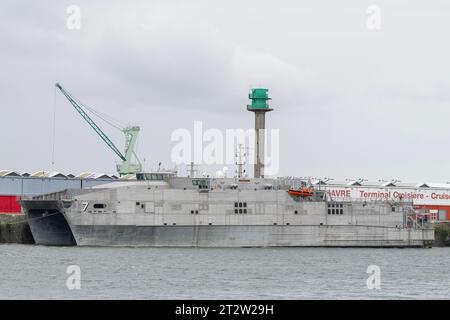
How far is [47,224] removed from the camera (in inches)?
2881

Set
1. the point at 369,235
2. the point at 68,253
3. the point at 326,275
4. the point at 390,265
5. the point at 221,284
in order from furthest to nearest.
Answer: the point at 369,235
the point at 68,253
the point at 390,265
the point at 326,275
the point at 221,284

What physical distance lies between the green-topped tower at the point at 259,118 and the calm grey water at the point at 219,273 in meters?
13.6

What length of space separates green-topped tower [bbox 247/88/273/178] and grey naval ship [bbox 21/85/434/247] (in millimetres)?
7880

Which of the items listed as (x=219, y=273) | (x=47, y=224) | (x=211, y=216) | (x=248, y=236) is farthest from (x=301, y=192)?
(x=219, y=273)

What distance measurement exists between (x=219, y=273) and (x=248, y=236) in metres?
20.6

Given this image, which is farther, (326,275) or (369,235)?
(369,235)

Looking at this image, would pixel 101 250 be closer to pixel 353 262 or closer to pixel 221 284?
pixel 353 262

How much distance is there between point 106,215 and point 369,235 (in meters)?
19.0

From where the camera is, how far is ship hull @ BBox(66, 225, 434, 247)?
69.8m

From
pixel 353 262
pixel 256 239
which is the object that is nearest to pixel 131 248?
pixel 256 239

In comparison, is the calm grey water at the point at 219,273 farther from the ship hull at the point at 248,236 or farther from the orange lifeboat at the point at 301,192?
the orange lifeboat at the point at 301,192

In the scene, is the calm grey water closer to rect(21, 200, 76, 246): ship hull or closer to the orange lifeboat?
rect(21, 200, 76, 246): ship hull

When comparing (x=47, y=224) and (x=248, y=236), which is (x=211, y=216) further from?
(x=47, y=224)

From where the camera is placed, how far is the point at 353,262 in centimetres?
6009
